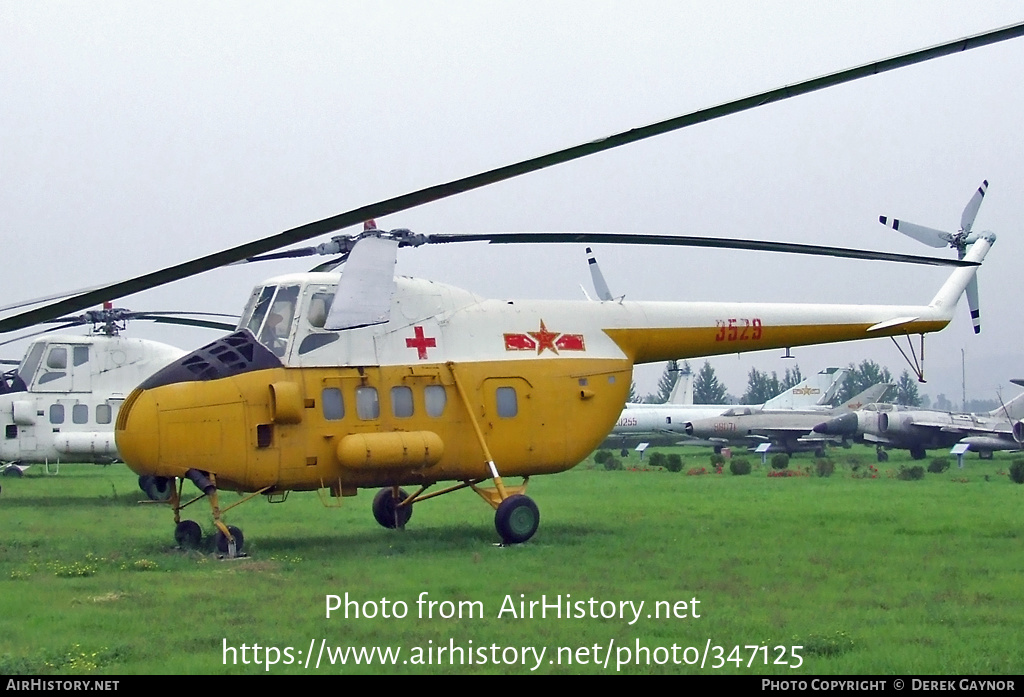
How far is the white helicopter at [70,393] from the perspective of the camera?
20.8 metres

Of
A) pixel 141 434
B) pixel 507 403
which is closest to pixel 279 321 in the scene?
pixel 141 434

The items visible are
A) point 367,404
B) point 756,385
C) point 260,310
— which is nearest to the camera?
point 260,310

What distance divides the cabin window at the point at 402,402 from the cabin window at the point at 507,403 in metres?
1.16

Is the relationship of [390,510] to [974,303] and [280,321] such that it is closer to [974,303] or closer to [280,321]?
[280,321]

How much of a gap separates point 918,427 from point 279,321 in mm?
32397

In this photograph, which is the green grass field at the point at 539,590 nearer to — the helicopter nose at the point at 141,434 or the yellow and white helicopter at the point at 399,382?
the yellow and white helicopter at the point at 399,382

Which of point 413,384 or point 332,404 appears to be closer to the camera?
point 332,404

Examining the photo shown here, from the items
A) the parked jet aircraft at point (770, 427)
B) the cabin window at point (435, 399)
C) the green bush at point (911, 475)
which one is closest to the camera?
the cabin window at point (435, 399)

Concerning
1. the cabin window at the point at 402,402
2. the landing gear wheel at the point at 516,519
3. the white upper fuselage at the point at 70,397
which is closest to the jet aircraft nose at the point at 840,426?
the white upper fuselage at the point at 70,397

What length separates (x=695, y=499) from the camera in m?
18.9

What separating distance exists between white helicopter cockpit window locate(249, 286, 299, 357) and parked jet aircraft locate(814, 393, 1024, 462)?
30.3 metres

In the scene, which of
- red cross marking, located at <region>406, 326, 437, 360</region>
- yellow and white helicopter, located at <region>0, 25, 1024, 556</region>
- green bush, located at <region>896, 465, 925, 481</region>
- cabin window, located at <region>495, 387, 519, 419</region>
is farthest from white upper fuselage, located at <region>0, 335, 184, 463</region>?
green bush, located at <region>896, 465, 925, 481</region>

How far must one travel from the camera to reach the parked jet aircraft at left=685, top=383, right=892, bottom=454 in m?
41.9

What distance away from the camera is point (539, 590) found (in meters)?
9.36
